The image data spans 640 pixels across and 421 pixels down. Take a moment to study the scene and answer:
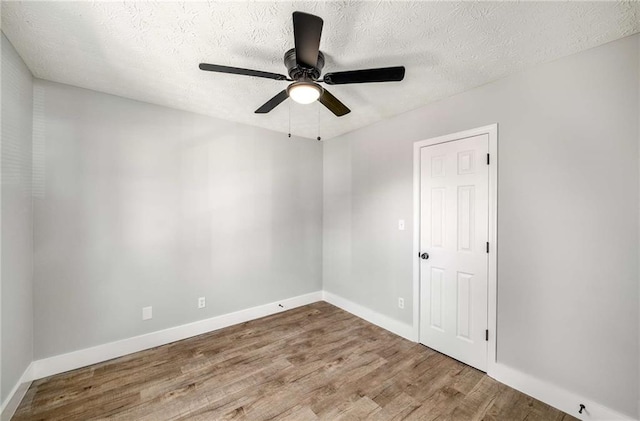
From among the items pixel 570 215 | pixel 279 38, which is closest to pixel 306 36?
pixel 279 38

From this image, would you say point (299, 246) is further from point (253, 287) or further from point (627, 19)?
point (627, 19)

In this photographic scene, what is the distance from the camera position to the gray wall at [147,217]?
2203 millimetres

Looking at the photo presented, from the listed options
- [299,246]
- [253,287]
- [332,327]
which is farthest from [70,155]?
[332,327]

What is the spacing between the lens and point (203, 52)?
5.89 ft

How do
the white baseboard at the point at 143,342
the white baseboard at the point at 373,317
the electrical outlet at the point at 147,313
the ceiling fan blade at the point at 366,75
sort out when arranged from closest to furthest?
the ceiling fan blade at the point at 366,75 → the white baseboard at the point at 143,342 → the electrical outlet at the point at 147,313 → the white baseboard at the point at 373,317

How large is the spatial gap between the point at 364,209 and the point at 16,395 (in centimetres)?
344

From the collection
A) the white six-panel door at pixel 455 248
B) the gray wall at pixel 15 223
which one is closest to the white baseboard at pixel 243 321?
the gray wall at pixel 15 223

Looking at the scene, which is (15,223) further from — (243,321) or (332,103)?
(332,103)

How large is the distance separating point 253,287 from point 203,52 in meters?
2.63

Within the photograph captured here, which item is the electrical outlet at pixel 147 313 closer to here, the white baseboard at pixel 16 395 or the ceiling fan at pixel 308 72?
the white baseboard at pixel 16 395

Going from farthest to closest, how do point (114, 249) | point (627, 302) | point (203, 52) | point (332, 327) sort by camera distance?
point (332, 327)
point (114, 249)
point (203, 52)
point (627, 302)

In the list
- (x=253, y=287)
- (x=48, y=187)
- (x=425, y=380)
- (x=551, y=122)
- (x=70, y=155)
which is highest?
(x=551, y=122)

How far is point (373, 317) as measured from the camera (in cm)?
320

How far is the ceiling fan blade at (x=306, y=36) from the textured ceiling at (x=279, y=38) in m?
0.23
